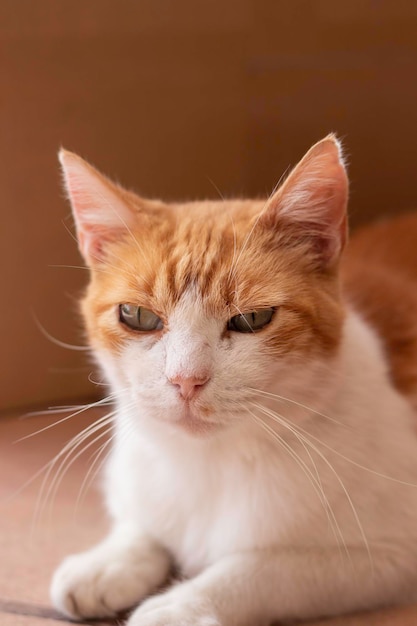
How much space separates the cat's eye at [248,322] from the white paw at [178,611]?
0.46m

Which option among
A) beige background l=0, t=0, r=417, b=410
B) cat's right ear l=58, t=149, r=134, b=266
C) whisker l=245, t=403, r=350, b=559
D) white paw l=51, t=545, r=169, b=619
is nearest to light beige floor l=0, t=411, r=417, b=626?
white paw l=51, t=545, r=169, b=619

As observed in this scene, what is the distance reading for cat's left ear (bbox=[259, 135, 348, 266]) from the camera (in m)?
1.31

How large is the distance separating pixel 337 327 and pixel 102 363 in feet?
1.47

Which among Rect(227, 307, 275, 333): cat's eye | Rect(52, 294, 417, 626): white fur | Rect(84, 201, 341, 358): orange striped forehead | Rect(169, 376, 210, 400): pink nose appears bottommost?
Rect(52, 294, 417, 626): white fur

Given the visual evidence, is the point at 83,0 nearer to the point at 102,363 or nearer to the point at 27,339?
the point at 27,339

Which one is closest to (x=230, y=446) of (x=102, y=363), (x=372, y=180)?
(x=102, y=363)

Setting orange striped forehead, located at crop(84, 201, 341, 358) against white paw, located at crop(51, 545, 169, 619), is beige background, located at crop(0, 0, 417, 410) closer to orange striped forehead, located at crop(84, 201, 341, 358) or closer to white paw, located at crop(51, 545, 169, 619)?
orange striped forehead, located at crop(84, 201, 341, 358)

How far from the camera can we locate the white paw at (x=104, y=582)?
1433 millimetres

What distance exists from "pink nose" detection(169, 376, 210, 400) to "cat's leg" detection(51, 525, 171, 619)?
45 centimetres

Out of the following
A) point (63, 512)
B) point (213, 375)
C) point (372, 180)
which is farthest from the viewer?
point (372, 180)

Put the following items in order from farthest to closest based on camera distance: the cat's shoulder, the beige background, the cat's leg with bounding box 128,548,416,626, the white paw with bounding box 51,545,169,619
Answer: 1. the beige background
2. the cat's shoulder
3. the white paw with bounding box 51,545,169,619
4. the cat's leg with bounding box 128,548,416,626

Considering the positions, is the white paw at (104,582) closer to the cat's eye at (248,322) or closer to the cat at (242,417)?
the cat at (242,417)

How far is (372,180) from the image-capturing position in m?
2.85

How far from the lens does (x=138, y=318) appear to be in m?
1.36
